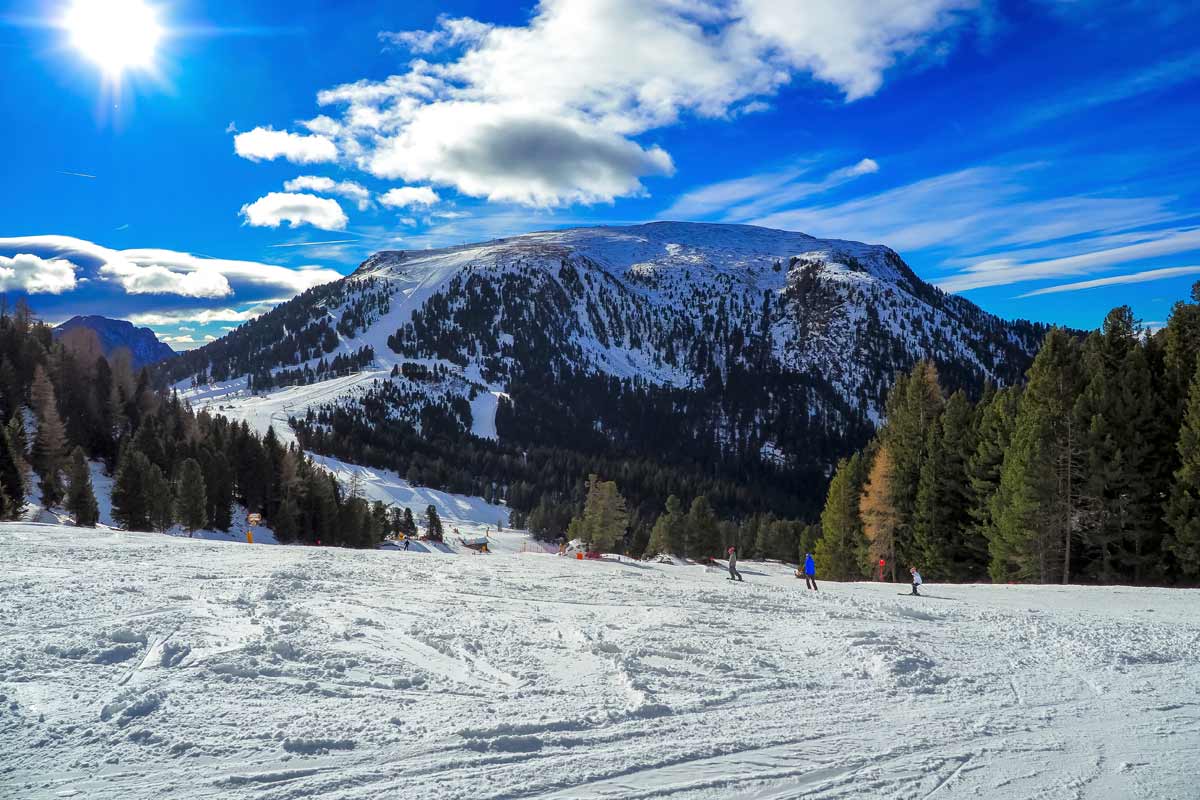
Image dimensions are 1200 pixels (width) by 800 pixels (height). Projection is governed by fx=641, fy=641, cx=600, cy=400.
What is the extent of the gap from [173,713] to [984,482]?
3619cm

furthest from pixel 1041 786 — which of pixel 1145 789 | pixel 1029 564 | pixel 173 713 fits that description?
pixel 1029 564

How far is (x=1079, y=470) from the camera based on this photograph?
29062mm

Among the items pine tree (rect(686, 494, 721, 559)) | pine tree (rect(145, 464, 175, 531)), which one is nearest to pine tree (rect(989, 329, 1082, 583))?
pine tree (rect(686, 494, 721, 559))

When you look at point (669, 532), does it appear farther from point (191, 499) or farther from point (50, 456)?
point (50, 456)

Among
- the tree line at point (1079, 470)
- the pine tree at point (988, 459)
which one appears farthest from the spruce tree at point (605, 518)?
the pine tree at point (988, 459)

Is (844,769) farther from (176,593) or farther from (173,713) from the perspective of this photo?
(176,593)

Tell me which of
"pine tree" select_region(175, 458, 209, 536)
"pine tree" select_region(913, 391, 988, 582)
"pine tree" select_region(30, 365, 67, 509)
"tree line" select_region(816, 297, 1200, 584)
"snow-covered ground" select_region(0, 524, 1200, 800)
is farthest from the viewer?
"pine tree" select_region(30, 365, 67, 509)

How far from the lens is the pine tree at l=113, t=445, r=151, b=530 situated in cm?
4781

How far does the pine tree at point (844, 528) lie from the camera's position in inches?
1821

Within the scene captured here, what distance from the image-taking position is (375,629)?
11961 mm

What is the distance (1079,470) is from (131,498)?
2364 inches

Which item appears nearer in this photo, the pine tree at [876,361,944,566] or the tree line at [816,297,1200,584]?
the tree line at [816,297,1200,584]

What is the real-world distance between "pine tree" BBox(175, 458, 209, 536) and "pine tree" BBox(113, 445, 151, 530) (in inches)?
92.6

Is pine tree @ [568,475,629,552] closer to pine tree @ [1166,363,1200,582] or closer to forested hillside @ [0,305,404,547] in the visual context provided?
forested hillside @ [0,305,404,547]
